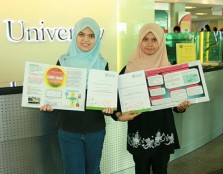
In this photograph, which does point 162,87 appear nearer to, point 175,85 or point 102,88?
point 175,85

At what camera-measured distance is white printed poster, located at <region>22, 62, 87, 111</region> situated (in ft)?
6.34

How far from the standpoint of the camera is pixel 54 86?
1984mm

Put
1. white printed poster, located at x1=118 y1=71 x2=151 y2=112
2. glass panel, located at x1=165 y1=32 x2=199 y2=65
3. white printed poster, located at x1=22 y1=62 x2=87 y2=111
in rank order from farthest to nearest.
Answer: glass panel, located at x1=165 y1=32 x2=199 y2=65 → white printed poster, located at x1=118 y1=71 x2=151 y2=112 → white printed poster, located at x1=22 y1=62 x2=87 y2=111

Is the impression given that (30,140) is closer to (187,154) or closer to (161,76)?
(161,76)

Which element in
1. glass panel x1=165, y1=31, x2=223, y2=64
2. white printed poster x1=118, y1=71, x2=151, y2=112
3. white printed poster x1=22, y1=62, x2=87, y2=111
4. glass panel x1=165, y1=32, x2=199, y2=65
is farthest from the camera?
glass panel x1=165, y1=31, x2=223, y2=64

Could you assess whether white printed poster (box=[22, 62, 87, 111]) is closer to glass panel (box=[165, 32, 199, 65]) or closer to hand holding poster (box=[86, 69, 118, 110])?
hand holding poster (box=[86, 69, 118, 110])

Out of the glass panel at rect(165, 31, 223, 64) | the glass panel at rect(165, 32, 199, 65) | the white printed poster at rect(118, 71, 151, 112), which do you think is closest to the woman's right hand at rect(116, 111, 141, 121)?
the white printed poster at rect(118, 71, 151, 112)

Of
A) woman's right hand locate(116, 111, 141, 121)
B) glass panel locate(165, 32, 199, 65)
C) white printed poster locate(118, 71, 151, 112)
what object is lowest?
woman's right hand locate(116, 111, 141, 121)

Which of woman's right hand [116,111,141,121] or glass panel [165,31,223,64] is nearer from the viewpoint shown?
woman's right hand [116,111,141,121]

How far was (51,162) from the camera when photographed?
263 centimetres

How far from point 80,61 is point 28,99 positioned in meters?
0.41

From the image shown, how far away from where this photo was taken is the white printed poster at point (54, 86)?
6.34 ft

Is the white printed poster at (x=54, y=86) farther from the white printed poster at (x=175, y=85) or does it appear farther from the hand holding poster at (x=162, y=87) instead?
the white printed poster at (x=175, y=85)

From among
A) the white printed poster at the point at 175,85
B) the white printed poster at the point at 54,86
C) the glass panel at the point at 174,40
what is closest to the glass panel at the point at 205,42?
the glass panel at the point at 174,40
